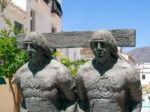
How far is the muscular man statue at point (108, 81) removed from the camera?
574cm

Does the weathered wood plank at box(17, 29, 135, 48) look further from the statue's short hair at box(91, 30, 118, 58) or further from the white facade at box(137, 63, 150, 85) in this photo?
the white facade at box(137, 63, 150, 85)

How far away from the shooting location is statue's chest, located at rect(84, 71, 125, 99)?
5.75 meters

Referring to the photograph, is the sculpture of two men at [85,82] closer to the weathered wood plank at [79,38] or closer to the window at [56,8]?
the weathered wood plank at [79,38]

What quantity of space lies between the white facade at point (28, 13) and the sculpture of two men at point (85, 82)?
11.9m

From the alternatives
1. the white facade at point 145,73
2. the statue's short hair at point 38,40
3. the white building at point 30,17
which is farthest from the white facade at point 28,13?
the white facade at point 145,73

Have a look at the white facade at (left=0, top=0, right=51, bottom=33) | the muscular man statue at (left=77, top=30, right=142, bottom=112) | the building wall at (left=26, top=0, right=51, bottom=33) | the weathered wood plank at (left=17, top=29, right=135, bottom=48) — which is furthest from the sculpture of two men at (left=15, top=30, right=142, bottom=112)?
the building wall at (left=26, top=0, right=51, bottom=33)

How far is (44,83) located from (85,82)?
51 cm

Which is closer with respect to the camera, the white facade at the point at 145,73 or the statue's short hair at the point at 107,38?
the statue's short hair at the point at 107,38

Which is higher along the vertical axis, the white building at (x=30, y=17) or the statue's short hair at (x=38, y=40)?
the white building at (x=30, y=17)

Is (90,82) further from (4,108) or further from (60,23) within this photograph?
(60,23)

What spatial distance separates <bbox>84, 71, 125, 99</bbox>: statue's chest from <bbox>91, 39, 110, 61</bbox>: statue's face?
0.20 m

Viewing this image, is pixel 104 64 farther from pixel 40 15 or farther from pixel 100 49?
pixel 40 15

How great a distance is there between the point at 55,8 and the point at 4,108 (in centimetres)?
1476

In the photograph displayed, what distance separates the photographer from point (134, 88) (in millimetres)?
5742
